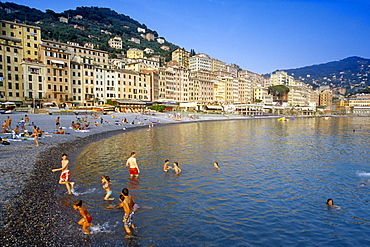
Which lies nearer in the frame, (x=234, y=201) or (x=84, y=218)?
(x=84, y=218)

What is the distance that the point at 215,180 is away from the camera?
1447cm

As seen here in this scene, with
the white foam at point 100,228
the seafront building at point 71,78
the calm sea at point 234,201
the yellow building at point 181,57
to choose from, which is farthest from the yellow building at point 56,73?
the yellow building at point 181,57

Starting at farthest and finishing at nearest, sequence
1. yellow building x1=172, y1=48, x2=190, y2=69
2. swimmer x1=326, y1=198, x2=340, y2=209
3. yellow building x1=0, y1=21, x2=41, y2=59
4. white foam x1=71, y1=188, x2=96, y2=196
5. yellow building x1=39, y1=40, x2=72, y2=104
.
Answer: yellow building x1=172, y1=48, x2=190, y2=69 < yellow building x1=0, y1=21, x2=41, y2=59 < yellow building x1=39, y1=40, x2=72, y2=104 < white foam x1=71, y1=188, x2=96, y2=196 < swimmer x1=326, y1=198, x2=340, y2=209

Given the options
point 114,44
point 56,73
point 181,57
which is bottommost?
point 56,73

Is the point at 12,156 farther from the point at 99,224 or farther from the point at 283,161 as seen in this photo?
the point at 283,161

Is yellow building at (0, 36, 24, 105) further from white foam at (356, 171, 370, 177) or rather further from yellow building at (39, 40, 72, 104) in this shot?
white foam at (356, 171, 370, 177)

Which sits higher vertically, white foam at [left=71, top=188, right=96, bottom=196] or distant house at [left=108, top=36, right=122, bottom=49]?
distant house at [left=108, top=36, right=122, bottom=49]

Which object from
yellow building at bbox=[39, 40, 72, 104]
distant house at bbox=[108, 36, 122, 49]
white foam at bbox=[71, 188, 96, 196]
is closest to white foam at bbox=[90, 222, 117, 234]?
white foam at bbox=[71, 188, 96, 196]

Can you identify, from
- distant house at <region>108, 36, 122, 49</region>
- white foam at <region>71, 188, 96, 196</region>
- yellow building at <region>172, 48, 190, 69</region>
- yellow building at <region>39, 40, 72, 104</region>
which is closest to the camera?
white foam at <region>71, 188, 96, 196</region>

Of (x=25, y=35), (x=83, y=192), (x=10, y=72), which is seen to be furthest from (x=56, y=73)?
(x=83, y=192)

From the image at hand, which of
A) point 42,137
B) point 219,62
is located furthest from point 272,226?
point 219,62

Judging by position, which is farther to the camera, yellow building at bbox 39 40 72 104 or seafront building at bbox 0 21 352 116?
yellow building at bbox 39 40 72 104

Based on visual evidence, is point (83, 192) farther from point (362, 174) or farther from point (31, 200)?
point (362, 174)

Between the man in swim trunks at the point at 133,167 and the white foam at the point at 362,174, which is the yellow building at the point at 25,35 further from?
the white foam at the point at 362,174
